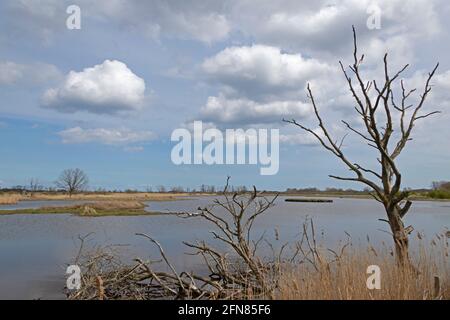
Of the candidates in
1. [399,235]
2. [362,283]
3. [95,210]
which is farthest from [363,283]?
[95,210]

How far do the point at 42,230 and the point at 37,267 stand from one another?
924cm

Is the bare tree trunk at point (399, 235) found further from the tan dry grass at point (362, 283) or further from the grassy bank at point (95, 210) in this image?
the grassy bank at point (95, 210)

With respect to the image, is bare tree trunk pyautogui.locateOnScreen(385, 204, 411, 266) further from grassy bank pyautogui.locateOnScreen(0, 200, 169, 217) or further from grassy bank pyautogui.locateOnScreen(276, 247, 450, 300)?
grassy bank pyautogui.locateOnScreen(0, 200, 169, 217)

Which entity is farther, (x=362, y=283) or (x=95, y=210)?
(x=95, y=210)

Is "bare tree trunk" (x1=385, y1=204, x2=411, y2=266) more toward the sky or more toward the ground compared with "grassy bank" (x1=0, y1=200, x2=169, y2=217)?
more toward the sky

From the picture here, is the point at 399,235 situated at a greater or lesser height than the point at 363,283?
greater

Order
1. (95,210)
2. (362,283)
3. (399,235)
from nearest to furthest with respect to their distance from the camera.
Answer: (362,283), (399,235), (95,210)

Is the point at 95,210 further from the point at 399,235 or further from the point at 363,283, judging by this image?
the point at 363,283

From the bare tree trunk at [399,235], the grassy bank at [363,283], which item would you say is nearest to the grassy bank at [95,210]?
the grassy bank at [363,283]

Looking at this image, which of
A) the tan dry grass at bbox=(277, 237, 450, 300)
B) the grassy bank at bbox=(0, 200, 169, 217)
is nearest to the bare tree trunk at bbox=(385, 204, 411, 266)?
the tan dry grass at bbox=(277, 237, 450, 300)

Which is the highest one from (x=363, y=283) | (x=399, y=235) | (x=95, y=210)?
(x=399, y=235)
